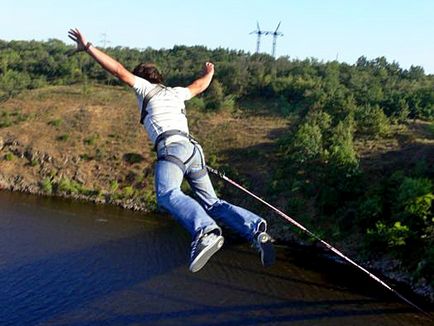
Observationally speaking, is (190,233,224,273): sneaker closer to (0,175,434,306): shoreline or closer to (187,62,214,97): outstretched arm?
(187,62,214,97): outstretched arm

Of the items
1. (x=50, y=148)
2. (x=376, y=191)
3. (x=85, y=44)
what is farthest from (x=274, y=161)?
(x=85, y=44)

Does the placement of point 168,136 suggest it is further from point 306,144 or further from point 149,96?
point 306,144

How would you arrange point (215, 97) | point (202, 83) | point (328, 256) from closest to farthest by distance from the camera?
point (202, 83) → point (328, 256) → point (215, 97)

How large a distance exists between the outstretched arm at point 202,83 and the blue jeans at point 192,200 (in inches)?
33.4

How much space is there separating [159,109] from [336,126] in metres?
37.0

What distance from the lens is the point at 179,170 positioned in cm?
627

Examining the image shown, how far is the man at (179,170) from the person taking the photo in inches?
229

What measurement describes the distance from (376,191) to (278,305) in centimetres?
1324

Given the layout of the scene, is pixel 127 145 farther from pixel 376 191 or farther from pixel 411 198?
pixel 411 198

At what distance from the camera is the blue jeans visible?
5.81 metres

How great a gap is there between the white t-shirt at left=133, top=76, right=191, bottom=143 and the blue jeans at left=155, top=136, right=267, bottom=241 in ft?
0.61

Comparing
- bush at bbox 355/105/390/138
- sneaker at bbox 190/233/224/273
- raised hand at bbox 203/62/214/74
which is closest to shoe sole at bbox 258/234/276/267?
sneaker at bbox 190/233/224/273

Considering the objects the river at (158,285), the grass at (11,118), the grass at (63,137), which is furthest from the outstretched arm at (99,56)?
the grass at (11,118)

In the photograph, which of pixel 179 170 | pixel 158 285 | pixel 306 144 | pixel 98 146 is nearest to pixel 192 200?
pixel 179 170
